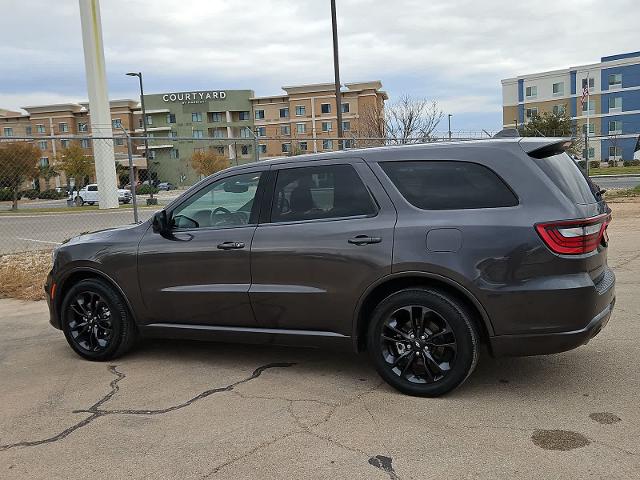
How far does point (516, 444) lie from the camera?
133 inches

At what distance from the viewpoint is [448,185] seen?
4074mm

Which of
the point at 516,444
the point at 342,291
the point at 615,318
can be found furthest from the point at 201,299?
the point at 615,318

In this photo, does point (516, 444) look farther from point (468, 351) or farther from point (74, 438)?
point (74, 438)

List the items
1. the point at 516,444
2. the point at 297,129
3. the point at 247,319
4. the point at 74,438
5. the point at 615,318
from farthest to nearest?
1. the point at 297,129
2. the point at 615,318
3. the point at 247,319
4. the point at 74,438
5. the point at 516,444

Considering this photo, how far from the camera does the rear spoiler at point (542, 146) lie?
13.1ft

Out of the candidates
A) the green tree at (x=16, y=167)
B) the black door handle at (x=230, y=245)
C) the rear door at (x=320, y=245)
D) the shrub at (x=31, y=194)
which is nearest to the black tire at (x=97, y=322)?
the black door handle at (x=230, y=245)

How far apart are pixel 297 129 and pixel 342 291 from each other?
76.6 metres

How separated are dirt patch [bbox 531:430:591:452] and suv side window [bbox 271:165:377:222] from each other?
1.82 metres

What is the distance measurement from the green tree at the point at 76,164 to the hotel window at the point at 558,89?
58346 millimetres

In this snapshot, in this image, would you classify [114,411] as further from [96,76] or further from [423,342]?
[96,76]

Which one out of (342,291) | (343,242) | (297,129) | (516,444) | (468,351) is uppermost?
(297,129)

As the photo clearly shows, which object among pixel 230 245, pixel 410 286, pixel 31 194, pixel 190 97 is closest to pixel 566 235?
pixel 410 286

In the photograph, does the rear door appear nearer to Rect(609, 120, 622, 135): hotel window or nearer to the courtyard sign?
Rect(609, 120, 622, 135): hotel window


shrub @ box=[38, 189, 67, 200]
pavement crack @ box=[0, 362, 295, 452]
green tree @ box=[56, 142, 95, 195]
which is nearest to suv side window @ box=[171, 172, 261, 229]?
pavement crack @ box=[0, 362, 295, 452]
